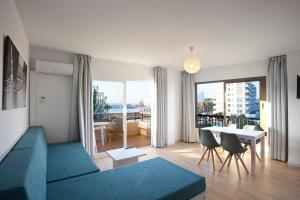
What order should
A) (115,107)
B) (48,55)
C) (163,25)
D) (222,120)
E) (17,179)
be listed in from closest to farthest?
(17,179), (163,25), (48,55), (115,107), (222,120)

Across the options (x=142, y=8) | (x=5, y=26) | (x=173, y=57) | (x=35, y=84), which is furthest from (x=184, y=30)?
(x=35, y=84)

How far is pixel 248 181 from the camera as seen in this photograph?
2.78 m

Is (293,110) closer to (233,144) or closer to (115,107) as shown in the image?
(233,144)

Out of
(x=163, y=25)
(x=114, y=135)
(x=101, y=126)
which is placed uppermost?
(x=163, y=25)

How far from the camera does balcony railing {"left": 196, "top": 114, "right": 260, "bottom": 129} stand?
4.49 meters

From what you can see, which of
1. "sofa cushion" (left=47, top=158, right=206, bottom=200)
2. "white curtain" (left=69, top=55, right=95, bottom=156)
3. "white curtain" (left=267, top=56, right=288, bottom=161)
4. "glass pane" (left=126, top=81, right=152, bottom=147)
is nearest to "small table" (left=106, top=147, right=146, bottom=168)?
"sofa cushion" (left=47, top=158, right=206, bottom=200)

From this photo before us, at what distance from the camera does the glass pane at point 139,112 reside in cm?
472

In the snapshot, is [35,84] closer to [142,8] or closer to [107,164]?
[107,164]

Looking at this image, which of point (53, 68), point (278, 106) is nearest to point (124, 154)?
point (53, 68)

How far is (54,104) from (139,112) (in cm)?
278

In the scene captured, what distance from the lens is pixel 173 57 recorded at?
155 inches

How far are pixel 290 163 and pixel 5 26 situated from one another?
5.07m

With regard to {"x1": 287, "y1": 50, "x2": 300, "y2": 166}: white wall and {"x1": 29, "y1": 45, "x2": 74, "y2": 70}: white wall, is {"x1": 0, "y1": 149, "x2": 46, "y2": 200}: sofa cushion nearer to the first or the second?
{"x1": 29, "y1": 45, "x2": 74, "y2": 70}: white wall

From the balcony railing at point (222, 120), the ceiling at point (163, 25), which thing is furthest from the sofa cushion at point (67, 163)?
the balcony railing at point (222, 120)
